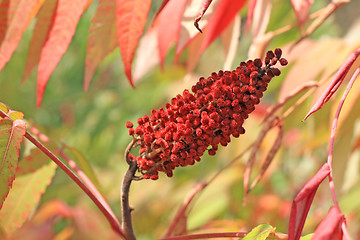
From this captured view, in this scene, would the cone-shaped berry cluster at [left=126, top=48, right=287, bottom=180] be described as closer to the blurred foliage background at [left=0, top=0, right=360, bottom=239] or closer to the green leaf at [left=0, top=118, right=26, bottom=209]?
the green leaf at [left=0, top=118, right=26, bottom=209]

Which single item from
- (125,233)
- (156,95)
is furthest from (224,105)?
(156,95)

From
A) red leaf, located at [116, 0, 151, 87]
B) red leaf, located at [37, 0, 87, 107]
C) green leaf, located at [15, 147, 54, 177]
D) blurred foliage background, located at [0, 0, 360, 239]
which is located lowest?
blurred foliage background, located at [0, 0, 360, 239]

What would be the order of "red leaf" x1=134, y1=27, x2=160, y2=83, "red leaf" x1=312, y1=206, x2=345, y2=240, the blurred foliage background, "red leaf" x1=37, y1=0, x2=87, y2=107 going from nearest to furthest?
"red leaf" x1=312, y1=206, x2=345, y2=240 → "red leaf" x1=37, y1=0, x2=87, y2=107 → "red leaf" x1=134, y1=27, x2=160, y2=83 → the blurred foliage background

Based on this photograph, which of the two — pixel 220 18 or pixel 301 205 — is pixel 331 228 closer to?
pixel 301 205

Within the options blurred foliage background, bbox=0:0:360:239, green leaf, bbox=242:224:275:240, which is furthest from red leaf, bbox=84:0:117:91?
blurred foliage background, bbox=0:0:360:239

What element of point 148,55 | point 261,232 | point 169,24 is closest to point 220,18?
point 169,24

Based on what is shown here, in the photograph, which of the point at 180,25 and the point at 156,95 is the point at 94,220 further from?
the point at 156,95

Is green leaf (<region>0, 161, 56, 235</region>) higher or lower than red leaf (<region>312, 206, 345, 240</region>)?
higher
